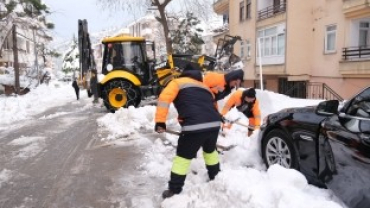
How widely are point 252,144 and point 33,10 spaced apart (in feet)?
76.2

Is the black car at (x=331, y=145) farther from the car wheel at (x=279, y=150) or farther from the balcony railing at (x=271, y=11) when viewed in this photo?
the balcony railing at (x=271, y=11)

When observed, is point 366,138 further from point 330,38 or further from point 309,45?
point 309,45

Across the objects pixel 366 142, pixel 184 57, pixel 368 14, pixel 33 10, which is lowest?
pixel 366 142

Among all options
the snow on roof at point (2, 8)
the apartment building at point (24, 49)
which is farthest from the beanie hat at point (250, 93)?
the apartment building at point (24, 49)

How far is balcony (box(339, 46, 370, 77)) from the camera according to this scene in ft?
50.9

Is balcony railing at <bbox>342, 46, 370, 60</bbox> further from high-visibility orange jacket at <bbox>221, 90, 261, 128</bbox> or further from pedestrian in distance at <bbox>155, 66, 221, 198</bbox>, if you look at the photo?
pedestrian in distance at <bbox>155, 66, 221, 198</bbox>

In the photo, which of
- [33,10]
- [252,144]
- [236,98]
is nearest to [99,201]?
[252,144]

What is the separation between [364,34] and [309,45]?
9.48 ft

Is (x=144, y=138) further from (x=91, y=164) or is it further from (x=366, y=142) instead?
(x=366, y=142)

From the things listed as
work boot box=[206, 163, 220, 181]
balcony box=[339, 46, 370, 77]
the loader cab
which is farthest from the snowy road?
balcony box=[339, 46, 370, 77]

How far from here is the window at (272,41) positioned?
20969mm

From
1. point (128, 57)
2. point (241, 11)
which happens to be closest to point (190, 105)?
point (128, 57)

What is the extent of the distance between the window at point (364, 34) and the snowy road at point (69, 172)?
1266 cm

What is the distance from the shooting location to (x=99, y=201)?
479 centimetres
